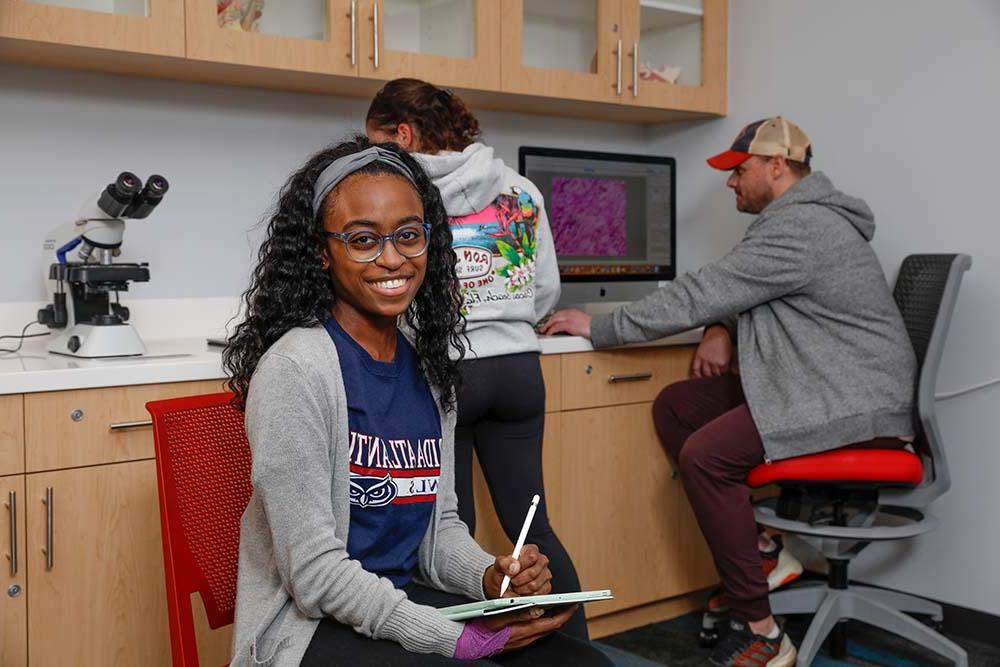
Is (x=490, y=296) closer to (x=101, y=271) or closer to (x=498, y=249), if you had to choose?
(x=498, y=249)

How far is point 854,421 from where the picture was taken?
2.41 metres

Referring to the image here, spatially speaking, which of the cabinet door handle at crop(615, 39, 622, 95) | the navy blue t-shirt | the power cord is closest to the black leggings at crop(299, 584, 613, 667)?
the navy blue t-shirt

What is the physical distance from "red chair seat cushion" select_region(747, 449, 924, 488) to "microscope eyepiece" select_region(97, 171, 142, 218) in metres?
1.53

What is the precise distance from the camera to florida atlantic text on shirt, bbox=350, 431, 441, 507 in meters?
1.32

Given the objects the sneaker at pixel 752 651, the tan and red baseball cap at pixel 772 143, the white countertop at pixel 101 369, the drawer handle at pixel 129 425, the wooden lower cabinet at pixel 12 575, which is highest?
the tan and red baseball cap at pixel 772 143

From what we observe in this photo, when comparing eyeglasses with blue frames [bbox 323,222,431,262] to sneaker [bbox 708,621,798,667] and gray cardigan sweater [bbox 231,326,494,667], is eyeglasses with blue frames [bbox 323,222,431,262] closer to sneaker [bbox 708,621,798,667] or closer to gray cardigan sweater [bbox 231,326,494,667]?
gray cardigan sweater [bbox 231,326,494,667]

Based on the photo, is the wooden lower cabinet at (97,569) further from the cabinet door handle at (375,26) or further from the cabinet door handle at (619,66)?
the cabinet door handle at (619,66)

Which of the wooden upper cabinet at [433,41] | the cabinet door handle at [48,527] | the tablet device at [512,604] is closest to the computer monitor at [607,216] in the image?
the wooden upper cabinet at [433,41]

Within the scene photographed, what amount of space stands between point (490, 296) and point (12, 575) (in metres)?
1.03

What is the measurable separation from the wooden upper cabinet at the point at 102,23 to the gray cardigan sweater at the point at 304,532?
114 cm

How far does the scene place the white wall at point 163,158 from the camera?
7.70 feet

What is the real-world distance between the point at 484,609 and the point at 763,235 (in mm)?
1520

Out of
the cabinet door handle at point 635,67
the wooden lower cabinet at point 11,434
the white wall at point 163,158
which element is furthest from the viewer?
the cabinet door handle at point 635,67

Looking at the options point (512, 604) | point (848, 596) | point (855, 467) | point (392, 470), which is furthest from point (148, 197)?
point (848, 596)
